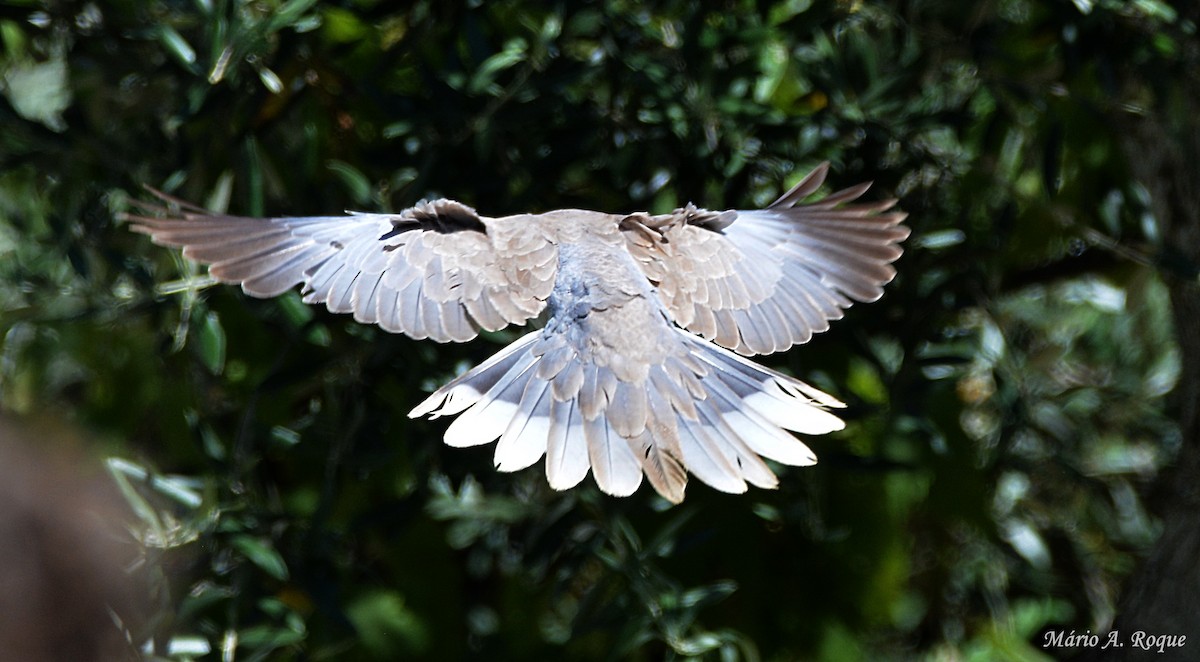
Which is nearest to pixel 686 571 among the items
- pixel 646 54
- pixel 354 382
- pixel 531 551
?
pixel 531 551

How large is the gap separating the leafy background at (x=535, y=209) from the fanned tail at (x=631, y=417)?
0.34m

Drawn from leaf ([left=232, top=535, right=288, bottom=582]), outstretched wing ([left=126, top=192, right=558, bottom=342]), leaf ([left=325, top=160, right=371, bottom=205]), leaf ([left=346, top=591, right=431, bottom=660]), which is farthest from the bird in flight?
leaf ([left=346, top=591, right=431, bottom=660])

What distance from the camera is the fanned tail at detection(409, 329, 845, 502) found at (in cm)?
155

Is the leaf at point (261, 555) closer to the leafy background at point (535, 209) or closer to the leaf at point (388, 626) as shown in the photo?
the leafy background at point (535, 209)

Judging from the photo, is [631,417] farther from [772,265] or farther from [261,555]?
[261,555]

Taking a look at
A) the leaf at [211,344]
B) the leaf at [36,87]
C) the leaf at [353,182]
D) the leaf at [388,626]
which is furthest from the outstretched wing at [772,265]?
the leaf at [36,87]

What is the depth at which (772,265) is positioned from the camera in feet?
6.34

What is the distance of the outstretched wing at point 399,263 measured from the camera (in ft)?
5.54

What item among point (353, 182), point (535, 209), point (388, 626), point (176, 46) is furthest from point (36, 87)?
point (388, 626)

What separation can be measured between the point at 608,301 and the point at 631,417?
0.83 ft

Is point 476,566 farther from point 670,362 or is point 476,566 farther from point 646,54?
point 646,54

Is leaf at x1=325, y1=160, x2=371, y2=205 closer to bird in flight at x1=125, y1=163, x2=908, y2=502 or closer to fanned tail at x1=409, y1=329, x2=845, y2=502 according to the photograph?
bird in flight at x1=125, y1=163, x2=908, y2=502

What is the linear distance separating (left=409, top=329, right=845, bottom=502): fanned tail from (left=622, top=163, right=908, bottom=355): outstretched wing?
3.8 inches

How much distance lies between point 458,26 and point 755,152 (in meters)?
0.54
